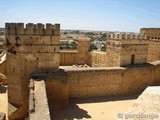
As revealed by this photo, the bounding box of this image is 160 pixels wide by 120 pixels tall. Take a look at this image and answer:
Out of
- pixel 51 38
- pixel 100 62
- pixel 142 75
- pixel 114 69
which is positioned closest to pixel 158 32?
pixel 100 62

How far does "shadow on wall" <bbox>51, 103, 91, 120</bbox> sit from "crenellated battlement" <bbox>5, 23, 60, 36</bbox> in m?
4.13

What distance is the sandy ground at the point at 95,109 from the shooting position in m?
10.9

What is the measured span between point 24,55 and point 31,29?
141 centimetres

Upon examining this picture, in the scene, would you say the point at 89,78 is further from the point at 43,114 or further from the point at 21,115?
the point at 43,114

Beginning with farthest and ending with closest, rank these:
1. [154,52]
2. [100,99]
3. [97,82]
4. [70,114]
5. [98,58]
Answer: [98,58], [154,52], [97,82], [100,99], [70,114]

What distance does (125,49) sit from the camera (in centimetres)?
1481

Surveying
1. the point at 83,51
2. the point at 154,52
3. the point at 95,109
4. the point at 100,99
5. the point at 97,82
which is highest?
the point at 154,52

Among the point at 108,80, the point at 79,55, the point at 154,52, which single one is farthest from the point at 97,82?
the point at 154,52

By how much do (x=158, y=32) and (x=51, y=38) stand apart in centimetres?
1268

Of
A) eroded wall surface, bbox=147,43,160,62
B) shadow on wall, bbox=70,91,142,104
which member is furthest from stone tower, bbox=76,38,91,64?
shadow on wall, bbox=70,91,142,104

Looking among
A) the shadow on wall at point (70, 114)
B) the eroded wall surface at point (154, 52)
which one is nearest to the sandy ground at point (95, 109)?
the shadow on wall at point (70, 114)

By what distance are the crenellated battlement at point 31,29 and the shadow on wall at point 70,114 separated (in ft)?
13.6

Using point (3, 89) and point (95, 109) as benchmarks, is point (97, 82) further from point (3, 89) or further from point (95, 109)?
point (3, 89)

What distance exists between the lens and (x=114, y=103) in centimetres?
1283
